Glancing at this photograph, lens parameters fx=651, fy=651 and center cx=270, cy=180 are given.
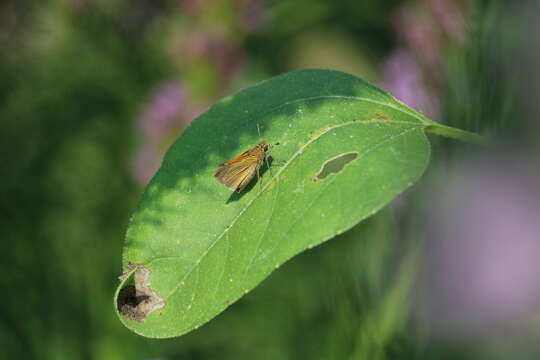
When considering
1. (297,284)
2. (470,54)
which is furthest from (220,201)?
(297,284)

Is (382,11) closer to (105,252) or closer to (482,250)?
(105,252)

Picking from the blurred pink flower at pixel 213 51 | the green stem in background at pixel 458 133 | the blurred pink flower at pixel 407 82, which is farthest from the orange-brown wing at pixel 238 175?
the blurred pink flower at pixel 213 51

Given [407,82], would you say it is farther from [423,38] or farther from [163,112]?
[163,112]

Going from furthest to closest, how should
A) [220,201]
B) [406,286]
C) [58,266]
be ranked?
1. [58,266]
2. [406,286]
3. [220,201]

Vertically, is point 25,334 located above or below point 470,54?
above

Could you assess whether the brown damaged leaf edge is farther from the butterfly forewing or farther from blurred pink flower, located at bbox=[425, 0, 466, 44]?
blurred pink flower, located at bbox=[425, 0, 466, 44]

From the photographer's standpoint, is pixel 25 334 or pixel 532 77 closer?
pixel 532 77

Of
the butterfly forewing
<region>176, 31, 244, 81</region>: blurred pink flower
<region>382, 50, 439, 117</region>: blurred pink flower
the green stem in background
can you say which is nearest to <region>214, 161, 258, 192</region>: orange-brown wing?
the butterfly forewing
